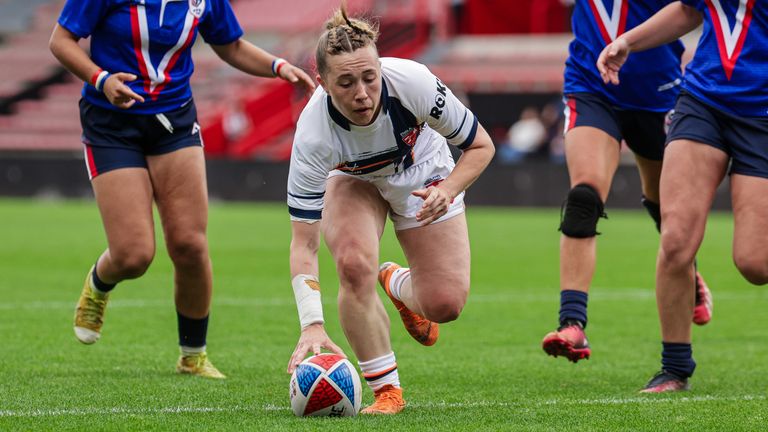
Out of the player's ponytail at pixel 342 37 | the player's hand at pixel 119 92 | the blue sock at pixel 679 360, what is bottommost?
the blue sock at pixel 679 360

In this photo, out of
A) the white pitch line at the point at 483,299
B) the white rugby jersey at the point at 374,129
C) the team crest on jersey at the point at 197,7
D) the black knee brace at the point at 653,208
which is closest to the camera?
the white rugby jersey at the point at 374,129

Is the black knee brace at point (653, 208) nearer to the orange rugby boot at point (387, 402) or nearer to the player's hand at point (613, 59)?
the player's hand at point (613, 59)

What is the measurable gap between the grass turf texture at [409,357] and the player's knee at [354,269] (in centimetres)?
59

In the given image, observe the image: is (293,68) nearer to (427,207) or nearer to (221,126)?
(427,207)

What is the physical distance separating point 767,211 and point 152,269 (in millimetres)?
8128

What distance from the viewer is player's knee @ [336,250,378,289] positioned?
17.6ft

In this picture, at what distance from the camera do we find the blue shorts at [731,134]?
217 inches

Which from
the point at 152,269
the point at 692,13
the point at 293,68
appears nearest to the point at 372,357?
the point at 293,68

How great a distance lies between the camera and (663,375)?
19.5 feet

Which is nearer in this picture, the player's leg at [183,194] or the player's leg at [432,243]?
the player's leg at [432,243]

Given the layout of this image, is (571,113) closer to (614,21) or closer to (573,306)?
(614,21)

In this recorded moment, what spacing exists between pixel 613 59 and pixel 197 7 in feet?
6.95

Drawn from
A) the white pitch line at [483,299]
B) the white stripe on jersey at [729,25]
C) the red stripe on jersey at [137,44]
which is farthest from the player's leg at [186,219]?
the white pitch line at [483,299]

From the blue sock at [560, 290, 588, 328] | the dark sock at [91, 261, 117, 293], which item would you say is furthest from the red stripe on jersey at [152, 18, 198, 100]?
the blue sock at [560, 290, 588, 328]
